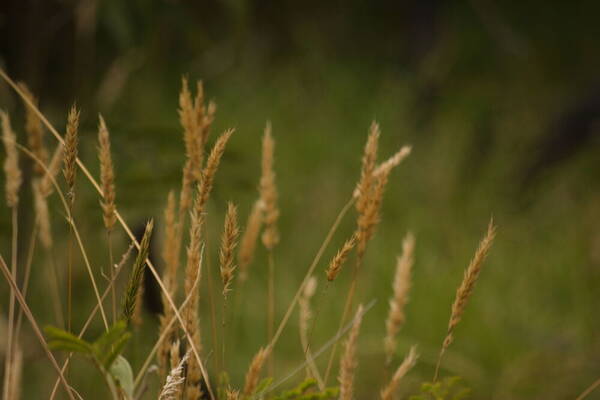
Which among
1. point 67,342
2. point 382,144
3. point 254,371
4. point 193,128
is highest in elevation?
point 193,128

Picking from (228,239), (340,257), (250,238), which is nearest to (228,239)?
(228,239)

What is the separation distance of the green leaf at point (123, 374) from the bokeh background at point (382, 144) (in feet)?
0.58

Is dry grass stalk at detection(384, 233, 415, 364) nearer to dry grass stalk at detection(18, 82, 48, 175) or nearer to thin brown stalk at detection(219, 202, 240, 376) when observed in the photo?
thin brown stalk at detection(219, 202, 240, 376)

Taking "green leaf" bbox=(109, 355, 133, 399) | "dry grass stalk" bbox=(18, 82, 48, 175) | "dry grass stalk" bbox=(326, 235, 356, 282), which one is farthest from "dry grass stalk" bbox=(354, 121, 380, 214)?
"dry grass stalk" bbox=(18, 82, 48, 175)

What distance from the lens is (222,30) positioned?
115 inches

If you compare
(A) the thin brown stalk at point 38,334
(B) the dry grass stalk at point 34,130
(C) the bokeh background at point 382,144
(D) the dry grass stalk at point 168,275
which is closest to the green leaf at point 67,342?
(A) the thin brown stalk at point 38,334

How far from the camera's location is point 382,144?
2.67 meters

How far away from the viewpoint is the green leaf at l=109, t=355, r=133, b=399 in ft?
2.24

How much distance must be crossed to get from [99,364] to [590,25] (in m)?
3.05

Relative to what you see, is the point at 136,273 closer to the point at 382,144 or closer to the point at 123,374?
the point at 123,374

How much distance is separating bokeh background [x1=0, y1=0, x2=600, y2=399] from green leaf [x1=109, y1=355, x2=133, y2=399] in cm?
18

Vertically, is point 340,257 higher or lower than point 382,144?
higher

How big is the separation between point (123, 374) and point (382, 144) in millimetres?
2060

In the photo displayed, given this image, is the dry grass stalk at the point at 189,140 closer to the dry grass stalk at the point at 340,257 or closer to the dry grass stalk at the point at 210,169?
the dry grass stalk at the point at 210,169
